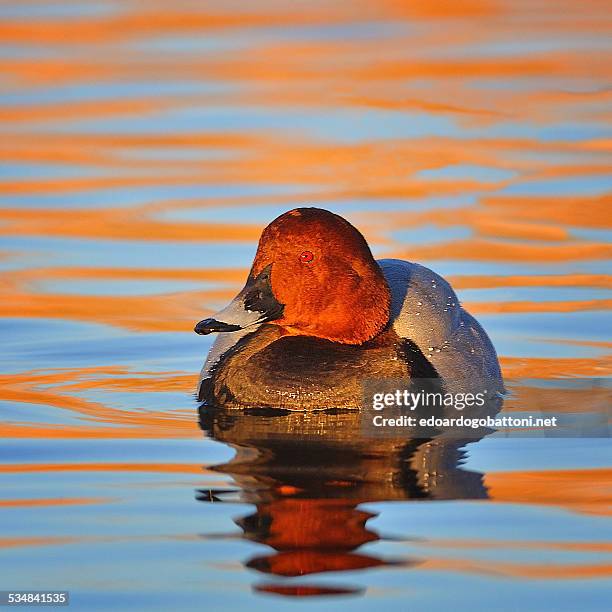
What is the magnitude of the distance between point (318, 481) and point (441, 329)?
5.88 feet

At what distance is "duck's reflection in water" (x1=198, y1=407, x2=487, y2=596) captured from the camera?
5.17m

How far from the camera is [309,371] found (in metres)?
7.38

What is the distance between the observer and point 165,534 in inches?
215

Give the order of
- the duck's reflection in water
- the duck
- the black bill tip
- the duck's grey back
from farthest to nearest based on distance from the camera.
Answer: the duck's grey back → the duck → the black bill tip → the duck's reflection in water

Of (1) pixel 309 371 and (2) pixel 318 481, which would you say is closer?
(2) pixel 318 481

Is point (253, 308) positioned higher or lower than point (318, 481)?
higher

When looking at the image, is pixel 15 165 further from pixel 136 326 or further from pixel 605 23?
pixel 605 23

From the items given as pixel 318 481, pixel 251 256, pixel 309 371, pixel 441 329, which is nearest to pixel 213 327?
pixel 309 371

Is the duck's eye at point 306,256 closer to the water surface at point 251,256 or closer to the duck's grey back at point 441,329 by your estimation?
the duck's grey back at point 441,329

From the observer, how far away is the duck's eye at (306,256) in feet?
24.3

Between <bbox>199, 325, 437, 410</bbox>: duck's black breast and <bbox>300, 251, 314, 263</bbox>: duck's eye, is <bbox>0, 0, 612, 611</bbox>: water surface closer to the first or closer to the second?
<bbox>199, 325, 437, 410</bbox>: duck's black breast

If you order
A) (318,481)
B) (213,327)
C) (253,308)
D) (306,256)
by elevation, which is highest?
(306,256)

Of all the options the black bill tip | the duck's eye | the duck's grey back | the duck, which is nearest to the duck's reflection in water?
the duck

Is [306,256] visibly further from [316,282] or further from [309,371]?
[309,371]
